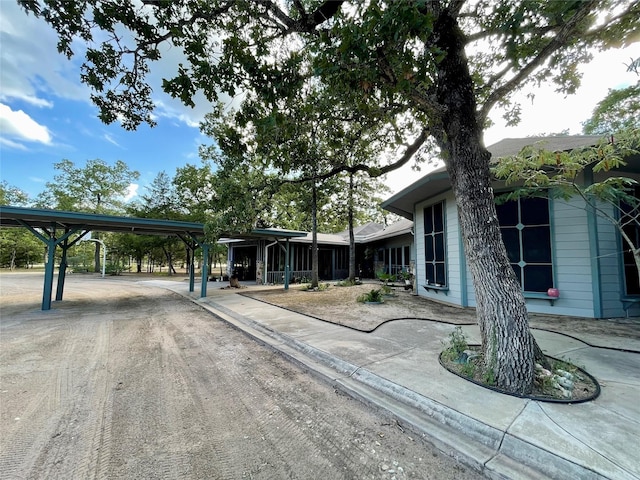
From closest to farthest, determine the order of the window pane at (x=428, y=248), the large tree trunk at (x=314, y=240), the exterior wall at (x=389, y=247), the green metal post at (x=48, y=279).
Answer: the green metal post at (x=48, y=279)
the window pane at (x=428, y=248)
the large tree trunk at (x=314, y=240)
the exterior wall at (x=389, y=247)

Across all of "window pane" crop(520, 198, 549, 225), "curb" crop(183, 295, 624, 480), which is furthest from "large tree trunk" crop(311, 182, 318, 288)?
"curb" crop(183, 295, 624, 480)

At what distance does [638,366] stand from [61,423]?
667 centimetres

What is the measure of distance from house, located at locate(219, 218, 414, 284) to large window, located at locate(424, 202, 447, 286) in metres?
4.18

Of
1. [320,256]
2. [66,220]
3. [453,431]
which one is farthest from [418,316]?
[320,256]

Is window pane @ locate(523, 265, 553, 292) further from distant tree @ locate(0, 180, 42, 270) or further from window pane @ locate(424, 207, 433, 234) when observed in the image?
distant tree @ locate(0, 180, 42, 270)

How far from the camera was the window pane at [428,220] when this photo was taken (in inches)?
353

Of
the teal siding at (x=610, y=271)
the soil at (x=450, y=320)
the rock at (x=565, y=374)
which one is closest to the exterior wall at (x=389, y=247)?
the soil at (x=450, y=320)

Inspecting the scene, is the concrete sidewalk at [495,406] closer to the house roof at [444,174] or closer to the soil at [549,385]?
the soil at [549,385]

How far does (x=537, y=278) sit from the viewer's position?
639 cm

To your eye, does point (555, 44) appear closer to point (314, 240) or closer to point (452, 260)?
point (452, 260)

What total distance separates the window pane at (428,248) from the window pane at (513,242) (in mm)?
2388

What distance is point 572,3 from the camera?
7.79ft

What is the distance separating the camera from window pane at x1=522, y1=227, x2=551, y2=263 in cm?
632

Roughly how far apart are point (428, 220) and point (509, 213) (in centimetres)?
266
